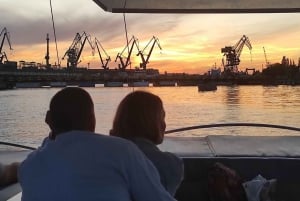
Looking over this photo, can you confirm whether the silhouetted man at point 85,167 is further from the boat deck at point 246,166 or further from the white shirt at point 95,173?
the boat deck at point 246,166

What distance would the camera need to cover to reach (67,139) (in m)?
1.89

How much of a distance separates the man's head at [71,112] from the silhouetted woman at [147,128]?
20 centimetres

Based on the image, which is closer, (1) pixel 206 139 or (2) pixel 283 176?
(2) pixel 283 176

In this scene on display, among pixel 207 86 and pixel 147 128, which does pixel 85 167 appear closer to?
pixel 147 128

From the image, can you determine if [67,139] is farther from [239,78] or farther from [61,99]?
[239,78]

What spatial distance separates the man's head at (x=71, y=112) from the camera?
6.29 feet

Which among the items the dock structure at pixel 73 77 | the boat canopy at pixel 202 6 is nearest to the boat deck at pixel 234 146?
the dock structure at pixel 73 77

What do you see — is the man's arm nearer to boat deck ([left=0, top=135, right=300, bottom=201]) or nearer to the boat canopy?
boat deck ([left=0, top=135, right=300, bottom=201])

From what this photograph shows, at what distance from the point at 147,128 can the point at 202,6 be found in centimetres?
292

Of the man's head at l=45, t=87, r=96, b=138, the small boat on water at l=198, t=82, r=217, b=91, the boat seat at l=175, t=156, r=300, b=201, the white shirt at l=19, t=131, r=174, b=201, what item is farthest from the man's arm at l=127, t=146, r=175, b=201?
the small boat on water at l=198, t=82, r=217, b=91

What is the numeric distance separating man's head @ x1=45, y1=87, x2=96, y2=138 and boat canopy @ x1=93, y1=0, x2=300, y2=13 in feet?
8.46

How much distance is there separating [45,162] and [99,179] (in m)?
0.23

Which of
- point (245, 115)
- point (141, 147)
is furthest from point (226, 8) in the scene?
point (245, 115)

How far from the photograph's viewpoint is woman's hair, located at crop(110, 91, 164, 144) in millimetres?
2086
